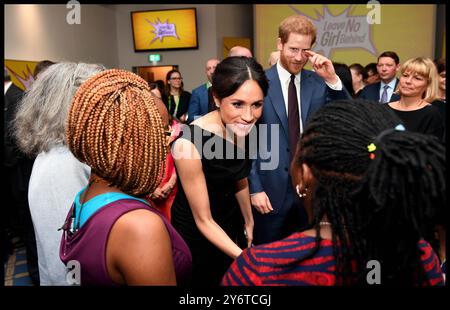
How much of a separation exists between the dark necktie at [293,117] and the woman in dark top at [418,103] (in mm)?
816

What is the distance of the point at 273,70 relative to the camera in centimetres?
219

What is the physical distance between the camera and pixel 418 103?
2.57m

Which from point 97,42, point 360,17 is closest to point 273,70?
point 360,17

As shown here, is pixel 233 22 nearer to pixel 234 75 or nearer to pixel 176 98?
pixel 176 98

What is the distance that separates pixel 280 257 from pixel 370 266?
195 millimetres

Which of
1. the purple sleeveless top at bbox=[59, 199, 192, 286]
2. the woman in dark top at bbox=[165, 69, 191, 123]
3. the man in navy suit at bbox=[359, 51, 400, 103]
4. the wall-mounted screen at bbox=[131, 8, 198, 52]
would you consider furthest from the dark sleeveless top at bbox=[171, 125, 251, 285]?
the wall-mounted screen at bbox=[131, 8, 198, 52]

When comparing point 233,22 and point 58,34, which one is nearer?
point 58,34

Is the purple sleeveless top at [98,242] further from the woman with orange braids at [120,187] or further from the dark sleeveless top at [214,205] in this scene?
the dark sleeveless top at [214,205]

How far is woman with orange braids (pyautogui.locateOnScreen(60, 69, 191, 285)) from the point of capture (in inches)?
31.7

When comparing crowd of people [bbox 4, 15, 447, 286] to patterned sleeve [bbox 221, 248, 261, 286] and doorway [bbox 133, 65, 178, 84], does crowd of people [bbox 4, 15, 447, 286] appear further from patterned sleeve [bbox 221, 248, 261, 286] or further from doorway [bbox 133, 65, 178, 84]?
doorway [bbox 133, 65, 178, 84]

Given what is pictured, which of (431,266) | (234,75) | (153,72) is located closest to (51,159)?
(234,75)

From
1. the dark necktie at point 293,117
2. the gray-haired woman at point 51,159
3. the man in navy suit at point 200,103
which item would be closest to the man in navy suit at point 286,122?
the dark necktie at point 293,117

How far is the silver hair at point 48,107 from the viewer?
1277mm

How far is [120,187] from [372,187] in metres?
0.56
